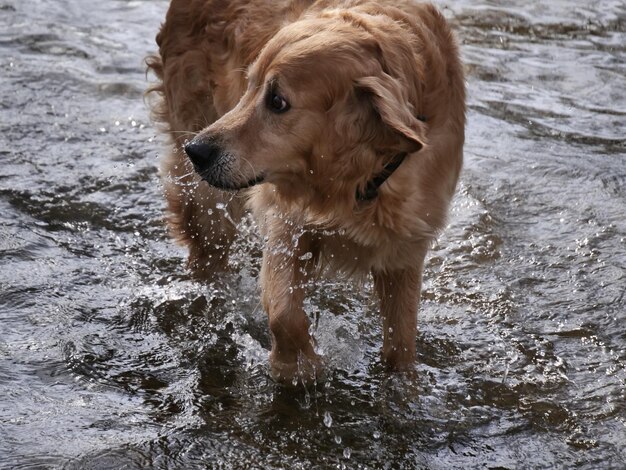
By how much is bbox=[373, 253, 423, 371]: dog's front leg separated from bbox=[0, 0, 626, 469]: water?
0.11 m

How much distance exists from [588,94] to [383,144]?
438 centimetres

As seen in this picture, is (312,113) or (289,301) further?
(289,301)

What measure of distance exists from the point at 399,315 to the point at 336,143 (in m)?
1.08

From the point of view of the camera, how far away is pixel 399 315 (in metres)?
4.79

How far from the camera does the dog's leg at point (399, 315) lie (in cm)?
476

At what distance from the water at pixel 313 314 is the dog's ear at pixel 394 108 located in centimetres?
133

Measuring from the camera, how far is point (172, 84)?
18.6ft

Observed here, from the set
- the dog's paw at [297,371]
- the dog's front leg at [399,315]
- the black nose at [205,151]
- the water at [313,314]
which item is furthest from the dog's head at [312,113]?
the water at [313,314]

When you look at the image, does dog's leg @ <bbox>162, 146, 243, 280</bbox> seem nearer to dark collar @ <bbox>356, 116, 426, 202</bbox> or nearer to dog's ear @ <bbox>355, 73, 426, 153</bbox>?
dark collar @ <bbox>356, 116, 426, 202</bbox>

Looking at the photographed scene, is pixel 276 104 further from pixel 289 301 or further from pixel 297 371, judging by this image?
pixel 297 371

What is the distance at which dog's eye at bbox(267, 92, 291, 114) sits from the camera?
13.1ft

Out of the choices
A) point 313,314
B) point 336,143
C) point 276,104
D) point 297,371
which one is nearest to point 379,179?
point 336,143

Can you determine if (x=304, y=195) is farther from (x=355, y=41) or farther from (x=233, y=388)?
(x=233, y=388)

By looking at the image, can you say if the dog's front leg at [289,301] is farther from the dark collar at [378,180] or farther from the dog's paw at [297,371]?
the dark collar at [378,180]
